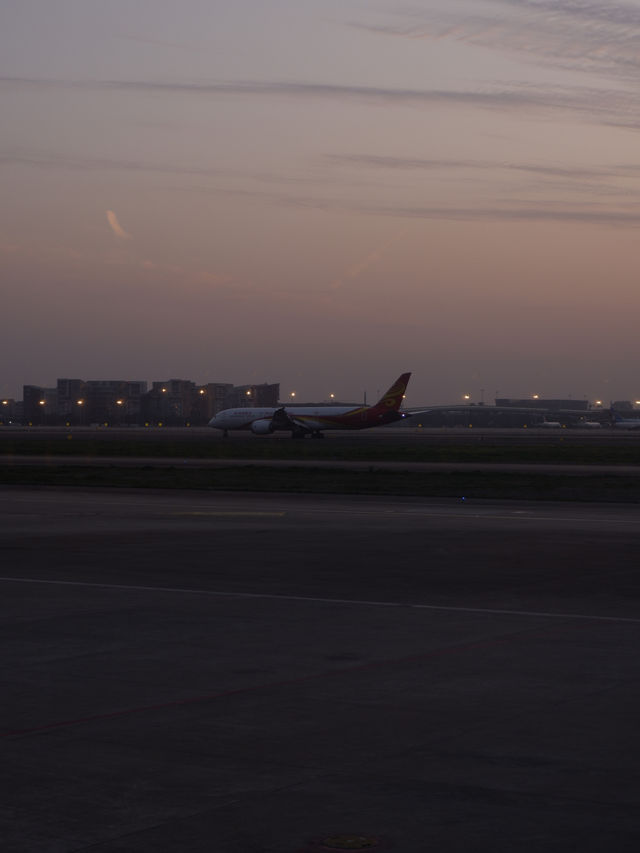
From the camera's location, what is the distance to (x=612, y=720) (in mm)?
9539

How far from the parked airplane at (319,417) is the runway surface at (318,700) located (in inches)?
3265

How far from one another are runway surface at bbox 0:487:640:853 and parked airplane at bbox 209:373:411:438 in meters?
82.9

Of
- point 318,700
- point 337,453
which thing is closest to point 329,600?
point 318,700

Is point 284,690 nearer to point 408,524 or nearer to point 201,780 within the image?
point 201,780

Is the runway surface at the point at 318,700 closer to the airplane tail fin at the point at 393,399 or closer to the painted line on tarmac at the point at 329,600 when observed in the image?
the painted line on tarmac at the point at 329,600

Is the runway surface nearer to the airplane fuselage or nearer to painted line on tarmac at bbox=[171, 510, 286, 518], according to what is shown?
painted line on tarmac at bbox=[171, 510, 286, 518]

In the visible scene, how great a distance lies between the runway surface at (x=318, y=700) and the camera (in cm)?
703

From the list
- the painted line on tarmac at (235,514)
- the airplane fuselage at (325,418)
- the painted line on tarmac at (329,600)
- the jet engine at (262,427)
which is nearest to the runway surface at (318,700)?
the painted line on tarmac at (329,600)

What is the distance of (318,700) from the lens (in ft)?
33.9

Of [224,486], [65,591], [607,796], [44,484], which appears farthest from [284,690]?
[44,484]

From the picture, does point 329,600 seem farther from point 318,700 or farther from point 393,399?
point 393,399

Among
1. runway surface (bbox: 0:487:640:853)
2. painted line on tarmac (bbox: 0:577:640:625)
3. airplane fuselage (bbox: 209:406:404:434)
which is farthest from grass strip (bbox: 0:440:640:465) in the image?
painted line on tarmac (bbox: 0:577:640:625)

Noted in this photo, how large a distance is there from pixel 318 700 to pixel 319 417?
326ft

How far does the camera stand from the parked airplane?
106000 millimetres
